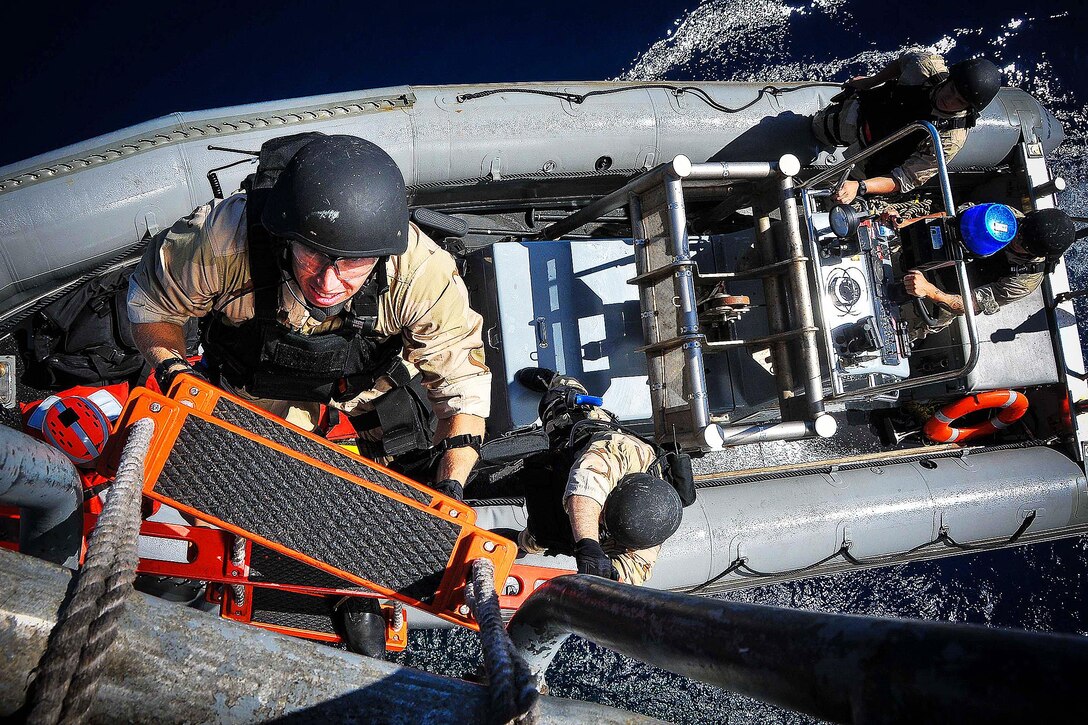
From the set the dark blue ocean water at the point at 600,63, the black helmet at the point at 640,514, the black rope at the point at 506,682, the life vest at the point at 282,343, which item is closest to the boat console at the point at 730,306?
the black helmet at the point at 640,514

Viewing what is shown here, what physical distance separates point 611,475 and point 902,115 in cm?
216

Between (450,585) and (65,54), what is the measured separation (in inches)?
158

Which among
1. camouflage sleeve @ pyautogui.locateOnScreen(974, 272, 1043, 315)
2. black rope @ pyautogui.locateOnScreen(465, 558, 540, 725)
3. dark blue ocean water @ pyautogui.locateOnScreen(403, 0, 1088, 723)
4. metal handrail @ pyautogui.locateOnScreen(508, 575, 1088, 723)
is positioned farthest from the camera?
dark blue ocean water @ pyautogui.locateOnScreen(403, 0, 1088, 723)

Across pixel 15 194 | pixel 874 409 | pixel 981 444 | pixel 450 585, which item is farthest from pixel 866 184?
pixel 15 194

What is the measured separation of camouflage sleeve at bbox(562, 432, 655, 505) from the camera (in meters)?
2.61

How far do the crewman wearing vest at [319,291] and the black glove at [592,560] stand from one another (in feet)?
1.87

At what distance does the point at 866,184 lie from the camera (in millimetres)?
3523

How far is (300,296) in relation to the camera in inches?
75.8

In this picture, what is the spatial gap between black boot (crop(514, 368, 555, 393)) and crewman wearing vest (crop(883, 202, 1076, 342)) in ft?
5.30

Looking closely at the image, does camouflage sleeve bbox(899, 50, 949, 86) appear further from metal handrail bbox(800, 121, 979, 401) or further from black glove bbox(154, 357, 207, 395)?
black glove bbox(154, 357, 207, 395)

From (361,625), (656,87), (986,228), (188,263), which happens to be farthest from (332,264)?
(986,228)

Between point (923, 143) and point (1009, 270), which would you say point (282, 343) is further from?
point (1009, 270)

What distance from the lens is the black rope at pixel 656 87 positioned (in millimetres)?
3373

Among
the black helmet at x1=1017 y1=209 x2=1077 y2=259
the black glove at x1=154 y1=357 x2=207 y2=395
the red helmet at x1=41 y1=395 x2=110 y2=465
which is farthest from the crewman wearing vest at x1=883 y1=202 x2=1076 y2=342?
the red helmet at x1=41 y1=395 x2=110 y2=465
